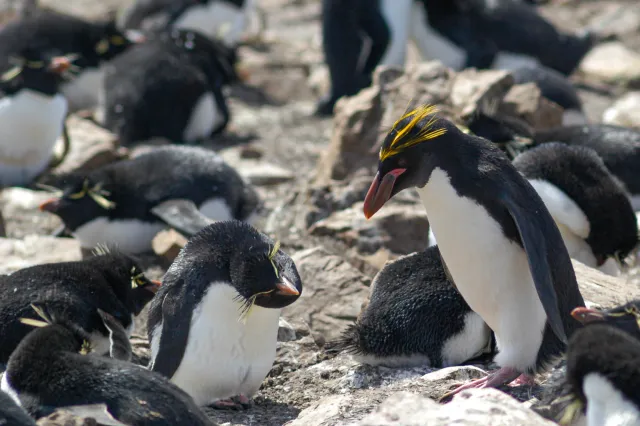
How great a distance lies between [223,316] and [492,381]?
100cm

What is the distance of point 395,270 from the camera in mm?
4395

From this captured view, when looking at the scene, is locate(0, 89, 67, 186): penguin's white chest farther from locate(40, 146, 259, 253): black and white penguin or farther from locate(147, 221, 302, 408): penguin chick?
locate(147, 221, 302, 408): penguin chick

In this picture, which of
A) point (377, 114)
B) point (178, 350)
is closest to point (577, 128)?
point (377, 114)

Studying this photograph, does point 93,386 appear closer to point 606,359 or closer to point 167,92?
point 606,359

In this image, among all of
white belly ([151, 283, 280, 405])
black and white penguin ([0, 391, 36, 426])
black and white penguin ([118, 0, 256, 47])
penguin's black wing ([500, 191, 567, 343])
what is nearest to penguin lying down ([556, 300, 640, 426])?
penguin's black wing ([500, 191, 567, 343])

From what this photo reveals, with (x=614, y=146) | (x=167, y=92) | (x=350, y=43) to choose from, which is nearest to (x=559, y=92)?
(x=614, y=146)

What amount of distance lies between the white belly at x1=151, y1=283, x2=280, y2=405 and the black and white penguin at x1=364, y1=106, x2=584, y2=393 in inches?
24.4

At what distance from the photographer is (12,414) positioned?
285 cm

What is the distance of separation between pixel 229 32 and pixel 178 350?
7.16 metres

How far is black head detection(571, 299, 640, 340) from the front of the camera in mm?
3332

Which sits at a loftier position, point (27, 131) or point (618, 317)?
point (618, 317)

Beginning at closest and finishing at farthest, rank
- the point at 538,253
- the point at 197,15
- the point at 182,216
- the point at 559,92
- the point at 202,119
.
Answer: the point at 538,253 < the point at 182,216 < the point at 559,92 < the point at 202,119 < the point at 197,15

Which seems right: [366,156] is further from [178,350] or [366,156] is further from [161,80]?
[178,350]

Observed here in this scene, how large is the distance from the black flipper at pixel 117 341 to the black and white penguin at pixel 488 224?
1.08 metres
